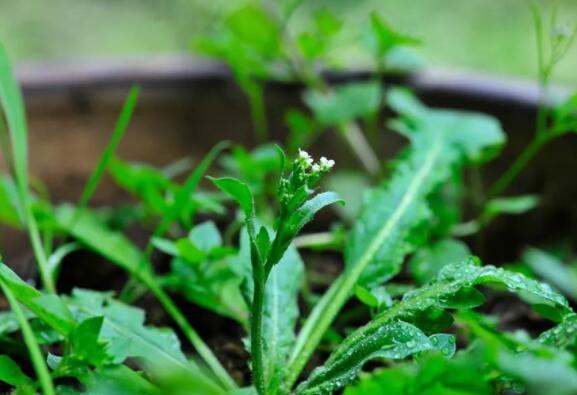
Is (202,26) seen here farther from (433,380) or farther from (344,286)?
(433,380)

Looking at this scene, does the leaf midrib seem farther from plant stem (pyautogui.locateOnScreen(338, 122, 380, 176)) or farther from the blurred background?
the blurred background

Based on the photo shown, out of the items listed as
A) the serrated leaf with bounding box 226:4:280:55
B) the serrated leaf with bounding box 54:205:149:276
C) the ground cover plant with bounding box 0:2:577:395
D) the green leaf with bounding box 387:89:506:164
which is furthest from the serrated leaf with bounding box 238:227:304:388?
the serrated leaf with bounding box 226:4:280:55

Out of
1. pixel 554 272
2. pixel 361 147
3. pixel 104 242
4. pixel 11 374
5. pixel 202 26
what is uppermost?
pixel 202 26

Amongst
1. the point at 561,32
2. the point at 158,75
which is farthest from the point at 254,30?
the point at 561,32

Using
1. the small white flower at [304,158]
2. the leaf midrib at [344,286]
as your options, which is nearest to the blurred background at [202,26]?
the leaf midrib at [344,286]

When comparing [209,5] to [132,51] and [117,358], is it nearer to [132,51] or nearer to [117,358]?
[132,51]

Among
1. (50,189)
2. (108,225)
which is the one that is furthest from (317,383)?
(50,189)
